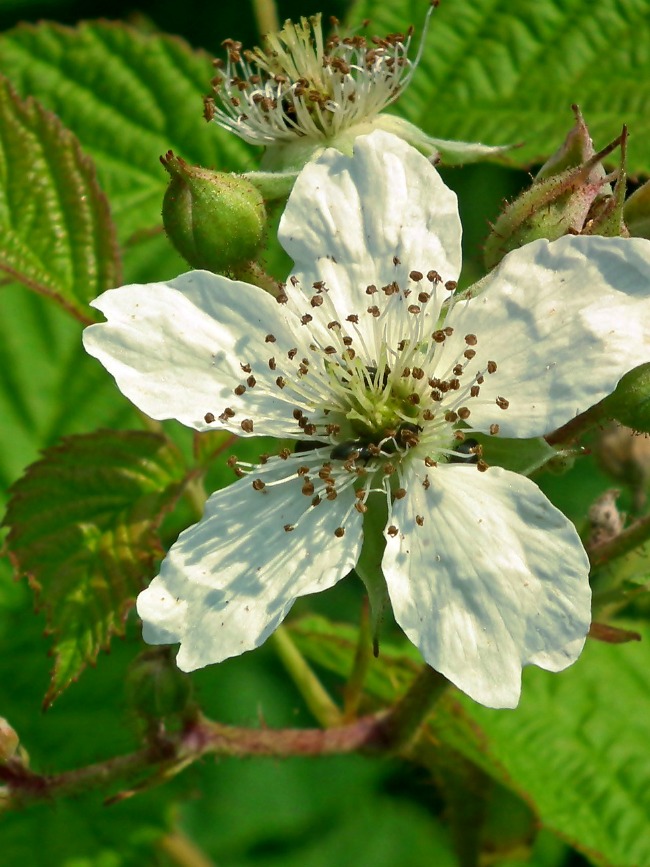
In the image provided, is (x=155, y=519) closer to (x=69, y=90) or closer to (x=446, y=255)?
(x=446, y=255)

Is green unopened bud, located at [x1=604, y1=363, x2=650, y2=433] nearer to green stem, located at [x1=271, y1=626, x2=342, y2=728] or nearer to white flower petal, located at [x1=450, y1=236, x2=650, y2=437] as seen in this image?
white flower petal, located at [x1=450, y1=236, x2=650, y2=437]

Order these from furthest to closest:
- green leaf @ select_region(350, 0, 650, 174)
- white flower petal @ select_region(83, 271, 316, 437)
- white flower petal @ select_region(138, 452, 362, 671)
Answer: green leaf @ select_region(350, 0, 650, 174)
white flower petal @ select_region(83, 271, 316, 437)
white flower petal @ select_region(138, 452, 362, 671)

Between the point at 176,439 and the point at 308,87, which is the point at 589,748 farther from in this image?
the point at 308,87

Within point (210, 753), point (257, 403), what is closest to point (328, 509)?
point (257, 403)

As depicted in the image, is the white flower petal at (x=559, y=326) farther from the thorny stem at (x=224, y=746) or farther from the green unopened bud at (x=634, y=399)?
the thorny stem at (x=224, y=746)

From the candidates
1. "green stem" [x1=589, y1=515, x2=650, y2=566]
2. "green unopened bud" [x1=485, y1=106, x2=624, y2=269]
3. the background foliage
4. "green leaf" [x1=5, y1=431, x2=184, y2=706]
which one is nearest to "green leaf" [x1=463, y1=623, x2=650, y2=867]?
the background foliage

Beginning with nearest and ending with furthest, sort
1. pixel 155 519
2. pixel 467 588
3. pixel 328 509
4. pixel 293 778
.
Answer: pixel 467 588 < pixel 328 509 < pixel 155 519 < pixel 293 778

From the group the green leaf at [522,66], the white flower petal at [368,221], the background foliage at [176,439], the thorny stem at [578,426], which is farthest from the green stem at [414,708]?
the green leaf at [522,66]
